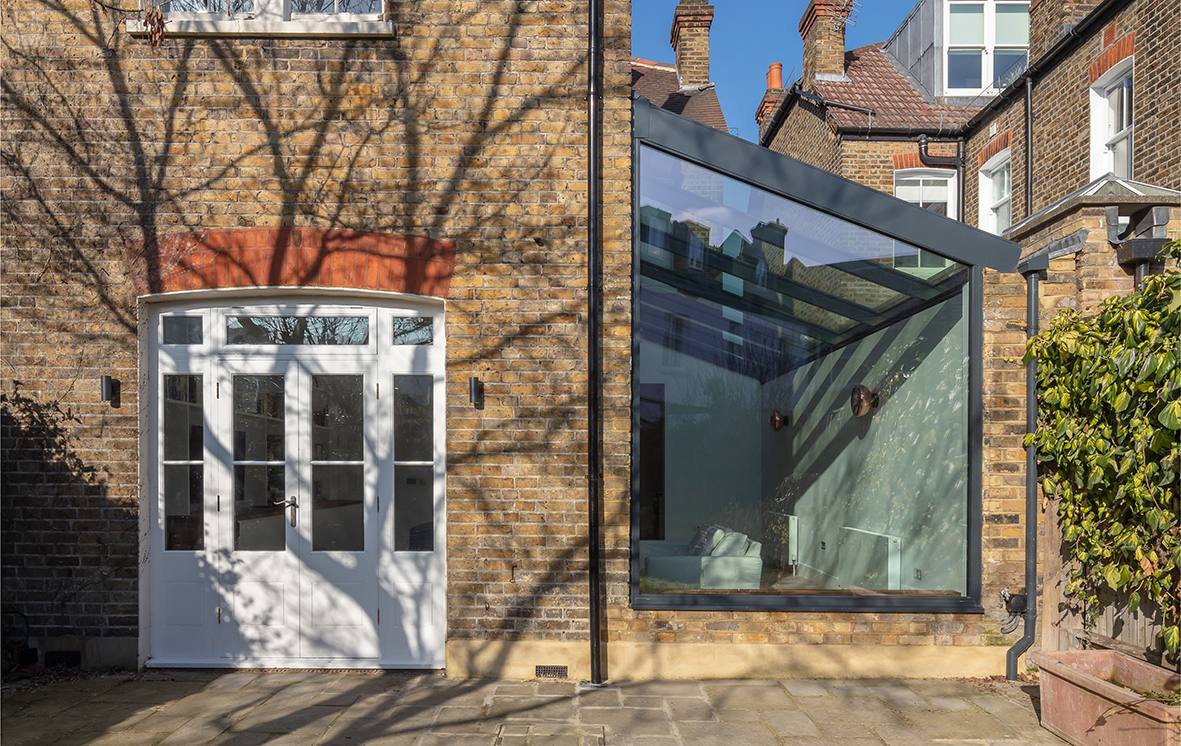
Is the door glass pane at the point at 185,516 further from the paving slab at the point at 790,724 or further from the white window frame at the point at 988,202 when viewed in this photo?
the white window frame at the point at 988,202

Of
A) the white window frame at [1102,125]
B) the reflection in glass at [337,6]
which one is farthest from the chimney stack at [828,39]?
the reflection in glass at [337,6]

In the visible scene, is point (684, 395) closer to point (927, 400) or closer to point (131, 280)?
point (927, 400)

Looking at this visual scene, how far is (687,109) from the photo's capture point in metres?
13.3

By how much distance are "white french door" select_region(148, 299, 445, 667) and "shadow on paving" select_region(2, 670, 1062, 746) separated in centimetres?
26

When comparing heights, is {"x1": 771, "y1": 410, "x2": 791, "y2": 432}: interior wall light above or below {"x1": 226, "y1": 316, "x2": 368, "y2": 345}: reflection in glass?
below

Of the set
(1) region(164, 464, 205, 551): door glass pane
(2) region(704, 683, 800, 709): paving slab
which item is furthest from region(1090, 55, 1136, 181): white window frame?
(1) region(164, 464, 205, 551): door glass pane

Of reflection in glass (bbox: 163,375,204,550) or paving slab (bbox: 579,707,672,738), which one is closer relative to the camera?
paving slab (bbox: 579,707,672,738)

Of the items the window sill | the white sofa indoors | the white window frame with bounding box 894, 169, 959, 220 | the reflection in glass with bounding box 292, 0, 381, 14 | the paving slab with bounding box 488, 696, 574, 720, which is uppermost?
the white window frame with bounding box 894, 169, 959, 220

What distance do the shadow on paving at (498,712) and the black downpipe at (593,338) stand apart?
0.50 meters

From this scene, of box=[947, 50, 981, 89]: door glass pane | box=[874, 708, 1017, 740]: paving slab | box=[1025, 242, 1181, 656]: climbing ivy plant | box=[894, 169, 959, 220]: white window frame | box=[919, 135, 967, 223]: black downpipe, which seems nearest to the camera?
box=[1025, 242, 1181, 656]: climbing ivy plant

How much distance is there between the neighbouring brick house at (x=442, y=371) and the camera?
16.3 ft

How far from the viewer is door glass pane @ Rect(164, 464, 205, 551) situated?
17.0 feet

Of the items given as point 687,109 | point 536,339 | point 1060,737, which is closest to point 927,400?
point 1060,737

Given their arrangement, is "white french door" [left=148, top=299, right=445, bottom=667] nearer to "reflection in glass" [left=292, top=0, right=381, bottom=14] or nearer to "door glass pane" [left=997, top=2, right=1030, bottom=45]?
"reflection in glass" [left=292, top=0, right=381, bottom=14]
